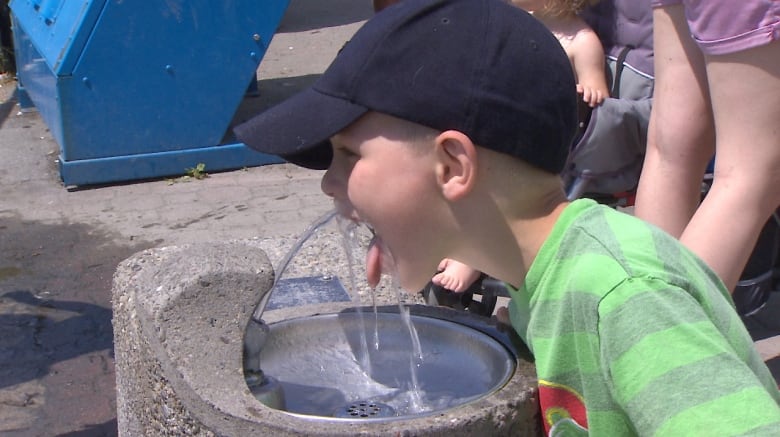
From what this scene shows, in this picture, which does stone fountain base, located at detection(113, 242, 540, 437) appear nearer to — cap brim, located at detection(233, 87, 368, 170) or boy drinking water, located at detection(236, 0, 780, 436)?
boy drinking water, located at detection(236, 0, 780, 436)

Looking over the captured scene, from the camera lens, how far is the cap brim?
1.56 metres

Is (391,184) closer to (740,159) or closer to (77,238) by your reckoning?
(740,159)

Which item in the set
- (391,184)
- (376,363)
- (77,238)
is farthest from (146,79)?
(391,184)

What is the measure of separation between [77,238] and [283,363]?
2917 mm

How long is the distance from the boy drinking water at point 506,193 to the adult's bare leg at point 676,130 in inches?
44.1

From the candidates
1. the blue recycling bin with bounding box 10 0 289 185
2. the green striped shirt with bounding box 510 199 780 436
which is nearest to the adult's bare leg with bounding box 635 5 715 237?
the green striped shirt with bounding box 510 199 780 436

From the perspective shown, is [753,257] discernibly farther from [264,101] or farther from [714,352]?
[264,101]

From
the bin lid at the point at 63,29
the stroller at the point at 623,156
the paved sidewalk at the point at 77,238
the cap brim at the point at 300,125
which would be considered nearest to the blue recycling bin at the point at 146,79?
the bin lid at the point at 63,29

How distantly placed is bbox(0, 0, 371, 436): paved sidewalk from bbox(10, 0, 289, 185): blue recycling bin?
159 millimetres

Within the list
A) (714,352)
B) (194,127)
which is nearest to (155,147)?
(194,127)

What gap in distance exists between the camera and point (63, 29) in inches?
213

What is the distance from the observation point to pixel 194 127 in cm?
566

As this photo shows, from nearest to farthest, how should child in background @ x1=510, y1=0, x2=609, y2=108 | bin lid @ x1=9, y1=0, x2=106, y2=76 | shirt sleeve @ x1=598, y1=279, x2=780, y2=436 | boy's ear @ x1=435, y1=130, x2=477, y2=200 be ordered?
shirt sleeve @ x1=598, y1=279, x2=780, y2=436, boy's ear @ x1=435, y1=130, x2=477, y2=200, child in background @ x1=510, y1=0, x2=609, y2=108, bin lid @ x1=9, y1=0, x2=106, y2=76

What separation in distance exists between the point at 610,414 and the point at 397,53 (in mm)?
598
